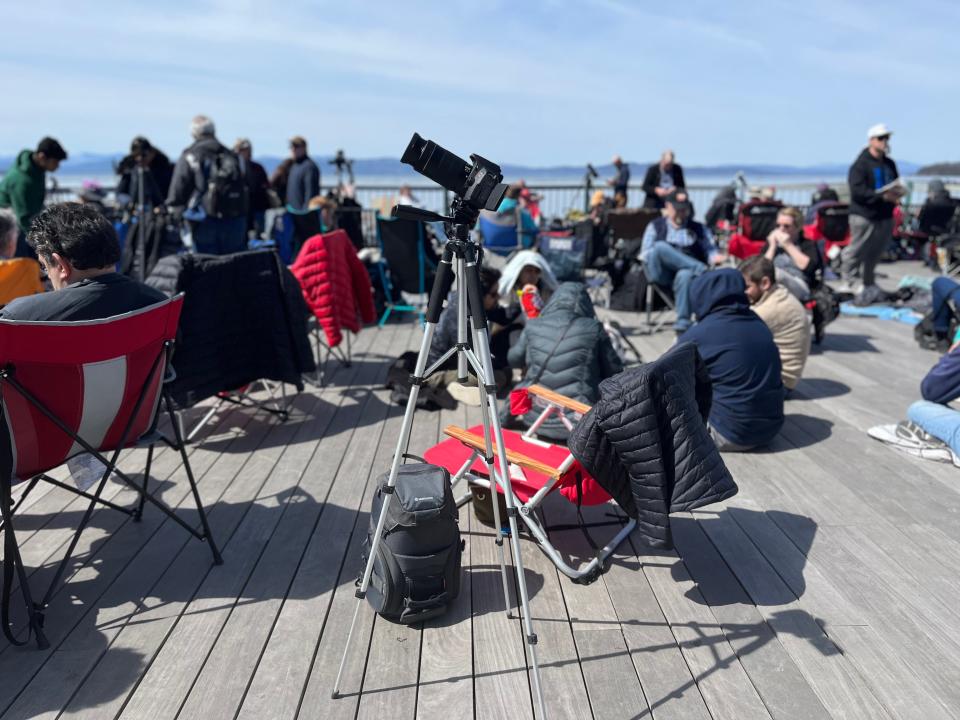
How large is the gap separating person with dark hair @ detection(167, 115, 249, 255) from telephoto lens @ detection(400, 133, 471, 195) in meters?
4.48

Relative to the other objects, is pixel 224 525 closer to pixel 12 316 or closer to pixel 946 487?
pixel 12 316

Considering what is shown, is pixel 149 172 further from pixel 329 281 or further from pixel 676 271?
pixel 676 271

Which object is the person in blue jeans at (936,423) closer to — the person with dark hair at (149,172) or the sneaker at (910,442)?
the sneaker at (910,442)

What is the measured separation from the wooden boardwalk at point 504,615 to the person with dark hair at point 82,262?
3.30 ft

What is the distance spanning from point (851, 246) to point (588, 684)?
286 inches

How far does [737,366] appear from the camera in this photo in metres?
3.99

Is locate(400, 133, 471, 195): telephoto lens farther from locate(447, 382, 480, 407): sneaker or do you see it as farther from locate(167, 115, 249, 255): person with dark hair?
locate(167, 115, 249, 255): person with dark hair

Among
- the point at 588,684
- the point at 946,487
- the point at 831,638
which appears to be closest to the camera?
the point at 588,684

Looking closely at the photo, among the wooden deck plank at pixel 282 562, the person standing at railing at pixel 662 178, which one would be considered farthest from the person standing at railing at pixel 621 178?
the wooden deck plank at pixel 282 562

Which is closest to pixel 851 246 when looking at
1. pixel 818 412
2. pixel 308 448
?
pixel 818 412

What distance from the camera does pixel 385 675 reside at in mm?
2316

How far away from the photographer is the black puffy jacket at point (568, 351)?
3756 millimetres

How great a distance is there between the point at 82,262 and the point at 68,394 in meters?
0.52

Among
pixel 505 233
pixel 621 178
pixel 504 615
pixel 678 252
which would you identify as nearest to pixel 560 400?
pixel 504 615
